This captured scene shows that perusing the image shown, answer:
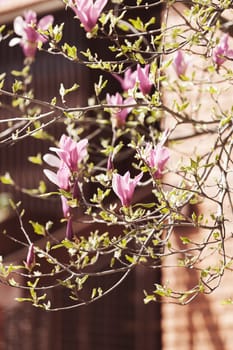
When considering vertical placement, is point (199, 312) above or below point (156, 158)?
below

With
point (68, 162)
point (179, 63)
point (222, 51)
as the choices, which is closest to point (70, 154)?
point (68, 162)

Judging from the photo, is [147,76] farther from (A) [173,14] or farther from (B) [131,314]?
(B) [131,314]

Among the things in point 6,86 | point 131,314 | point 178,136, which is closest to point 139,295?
point 131,314

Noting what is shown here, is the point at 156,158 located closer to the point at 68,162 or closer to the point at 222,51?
the point at 68,162

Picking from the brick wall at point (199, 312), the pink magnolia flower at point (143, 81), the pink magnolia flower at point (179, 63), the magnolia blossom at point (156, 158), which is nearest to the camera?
the magnolia blossom at point (156, 158)

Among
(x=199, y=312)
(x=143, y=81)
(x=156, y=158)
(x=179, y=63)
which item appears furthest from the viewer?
(x=199, y=312)

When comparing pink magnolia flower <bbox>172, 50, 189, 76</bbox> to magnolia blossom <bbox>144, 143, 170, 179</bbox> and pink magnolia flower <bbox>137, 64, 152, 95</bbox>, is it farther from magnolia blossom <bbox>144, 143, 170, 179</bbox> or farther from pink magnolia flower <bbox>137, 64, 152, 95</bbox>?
magnolia blossom <bbox>144, 143, 170, 179</bbox>

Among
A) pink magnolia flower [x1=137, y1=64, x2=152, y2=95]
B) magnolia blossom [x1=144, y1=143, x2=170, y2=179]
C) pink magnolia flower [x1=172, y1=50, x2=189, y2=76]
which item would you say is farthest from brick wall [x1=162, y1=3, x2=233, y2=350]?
magnolia blossom [x1=144, y1=143, x2=170, y2=179]

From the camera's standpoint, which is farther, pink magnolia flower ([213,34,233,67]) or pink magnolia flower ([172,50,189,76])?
pink magnolia flower ([172,50,189,76])

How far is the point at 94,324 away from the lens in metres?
4.55

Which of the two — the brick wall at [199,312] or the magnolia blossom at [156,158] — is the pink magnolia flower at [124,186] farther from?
the brick wall at [199,312]

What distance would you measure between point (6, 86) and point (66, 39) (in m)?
0.58

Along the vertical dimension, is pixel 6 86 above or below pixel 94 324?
above

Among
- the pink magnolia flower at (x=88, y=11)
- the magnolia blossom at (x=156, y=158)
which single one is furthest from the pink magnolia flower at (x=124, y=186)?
the pink magnolia flower at (x=88, y=11)
